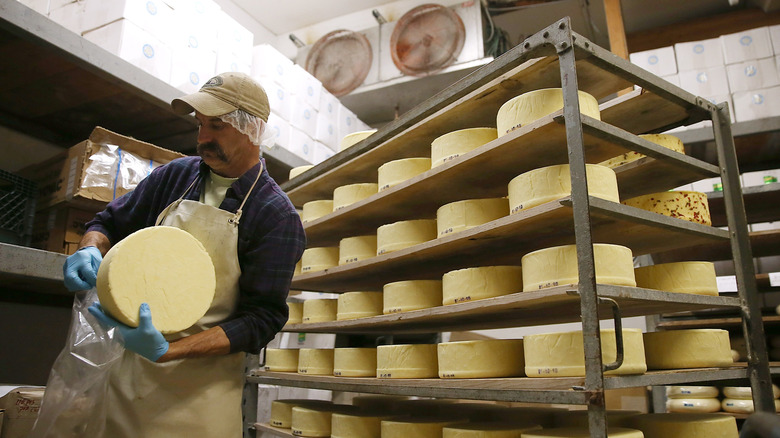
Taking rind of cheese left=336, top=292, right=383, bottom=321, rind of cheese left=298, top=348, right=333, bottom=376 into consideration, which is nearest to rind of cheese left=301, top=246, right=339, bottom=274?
rind of cheese left=336, top=292, right=383, bottom=321

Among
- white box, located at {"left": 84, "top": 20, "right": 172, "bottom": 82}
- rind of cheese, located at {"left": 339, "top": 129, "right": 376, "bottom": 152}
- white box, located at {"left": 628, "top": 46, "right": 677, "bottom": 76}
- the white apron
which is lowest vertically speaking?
the white apron

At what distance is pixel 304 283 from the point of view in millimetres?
2725

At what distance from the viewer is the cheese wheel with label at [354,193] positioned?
2414 mm

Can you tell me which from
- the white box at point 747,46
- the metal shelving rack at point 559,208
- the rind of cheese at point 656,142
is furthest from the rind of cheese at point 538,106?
the white box at point 747,46

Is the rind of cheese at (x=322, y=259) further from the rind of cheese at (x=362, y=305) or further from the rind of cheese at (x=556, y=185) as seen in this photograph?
the rind of cheese at (x=556, y=185)

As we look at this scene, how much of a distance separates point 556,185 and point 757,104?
2345 mm

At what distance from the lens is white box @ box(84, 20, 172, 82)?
2.24m

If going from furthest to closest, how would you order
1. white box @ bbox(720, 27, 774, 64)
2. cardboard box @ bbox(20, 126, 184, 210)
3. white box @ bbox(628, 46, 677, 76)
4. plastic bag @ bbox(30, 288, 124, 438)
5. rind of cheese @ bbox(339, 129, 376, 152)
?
1. white box @ bbox(628, 46, 677, 76)
2. white box @ bbox(720, 27, 774, 64)
3. rind of cheese @ bbox(339, 129, 376, 152)
4. cardboard box @ bbox(20, 126, 184, 210)
5. plastic bag @ bbox(30, 288, 124, 438)

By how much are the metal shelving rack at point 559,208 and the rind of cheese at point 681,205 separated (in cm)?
7

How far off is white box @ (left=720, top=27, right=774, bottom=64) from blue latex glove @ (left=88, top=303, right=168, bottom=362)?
352cm

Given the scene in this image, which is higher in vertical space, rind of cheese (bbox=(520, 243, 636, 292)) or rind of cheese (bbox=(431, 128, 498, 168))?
rind of cheese (bbox=(431, 128, 498, 168))

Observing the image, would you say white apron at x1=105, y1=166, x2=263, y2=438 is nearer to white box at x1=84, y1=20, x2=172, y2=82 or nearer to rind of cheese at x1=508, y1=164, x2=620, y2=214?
rind of cheese at x1=508, y1=164, x2=620, y2=214

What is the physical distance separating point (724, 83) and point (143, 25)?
324cm

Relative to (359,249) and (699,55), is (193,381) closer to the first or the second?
(359,249)
